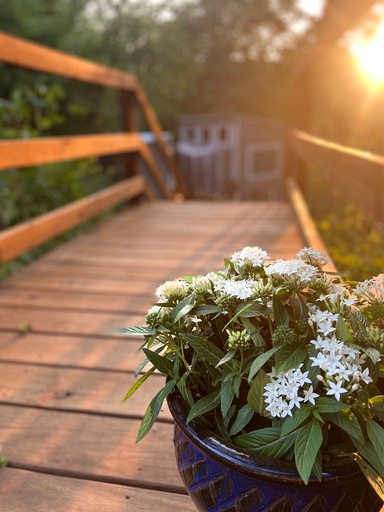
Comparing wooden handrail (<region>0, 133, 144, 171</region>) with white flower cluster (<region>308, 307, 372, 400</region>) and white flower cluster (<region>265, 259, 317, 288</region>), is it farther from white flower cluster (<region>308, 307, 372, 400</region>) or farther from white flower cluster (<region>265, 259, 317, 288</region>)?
white flower cluster (<region>308, 307, 372, 400</region>)

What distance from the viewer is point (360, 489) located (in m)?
0.84

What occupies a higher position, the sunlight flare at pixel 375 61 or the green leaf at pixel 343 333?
the sunlight flare at pixel 375 61

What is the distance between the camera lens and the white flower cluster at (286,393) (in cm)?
79

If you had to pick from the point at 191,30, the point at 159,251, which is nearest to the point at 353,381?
the point at 159,251

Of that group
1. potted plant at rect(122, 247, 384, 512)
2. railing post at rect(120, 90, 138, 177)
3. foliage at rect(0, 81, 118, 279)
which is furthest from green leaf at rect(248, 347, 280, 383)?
railing post at rect(120, 90, 138, 177)

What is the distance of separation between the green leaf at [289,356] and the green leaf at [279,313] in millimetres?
46

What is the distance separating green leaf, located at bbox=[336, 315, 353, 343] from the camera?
2.67 feet

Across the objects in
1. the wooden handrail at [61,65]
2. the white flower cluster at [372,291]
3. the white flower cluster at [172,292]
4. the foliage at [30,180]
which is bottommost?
the foliage at [30,180]

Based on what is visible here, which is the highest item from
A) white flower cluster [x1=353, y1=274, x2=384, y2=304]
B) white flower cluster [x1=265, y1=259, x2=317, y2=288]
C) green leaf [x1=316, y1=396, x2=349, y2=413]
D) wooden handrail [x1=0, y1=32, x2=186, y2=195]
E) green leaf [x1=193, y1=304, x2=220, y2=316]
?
wooden handrail [x1=0, y1=32, x2=186, y2=195]

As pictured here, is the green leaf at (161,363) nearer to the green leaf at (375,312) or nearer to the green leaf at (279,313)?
the green leaf at (279,313)

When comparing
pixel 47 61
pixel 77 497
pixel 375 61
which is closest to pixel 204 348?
pixel 77 497

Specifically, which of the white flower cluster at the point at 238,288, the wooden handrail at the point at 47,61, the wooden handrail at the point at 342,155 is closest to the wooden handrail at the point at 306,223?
the wooden handrail at the point at 342,155

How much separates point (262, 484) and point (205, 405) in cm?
15

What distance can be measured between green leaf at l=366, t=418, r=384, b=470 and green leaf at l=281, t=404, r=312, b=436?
94 millimetres
